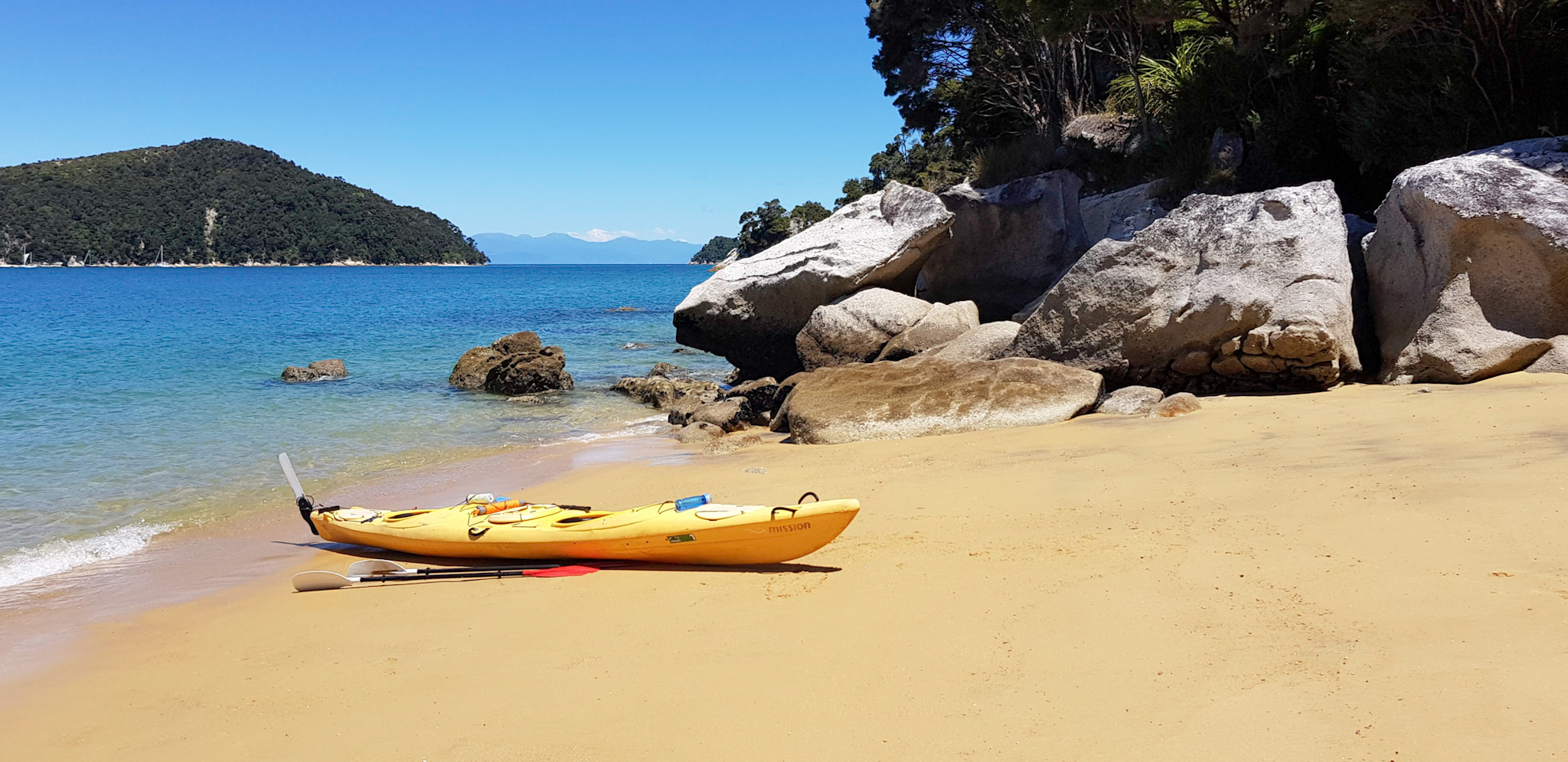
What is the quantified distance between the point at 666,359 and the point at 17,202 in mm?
119370

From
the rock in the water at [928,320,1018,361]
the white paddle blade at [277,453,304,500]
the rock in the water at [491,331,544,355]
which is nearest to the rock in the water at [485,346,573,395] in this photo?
the rock in the water at [491,331,544,355]

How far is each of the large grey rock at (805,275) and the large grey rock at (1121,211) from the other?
2.98 metres

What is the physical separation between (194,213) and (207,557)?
421ft

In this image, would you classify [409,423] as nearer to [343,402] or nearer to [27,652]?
[343,402]

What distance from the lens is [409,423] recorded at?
13.1 metres

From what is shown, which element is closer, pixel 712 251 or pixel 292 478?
pixel 292 478

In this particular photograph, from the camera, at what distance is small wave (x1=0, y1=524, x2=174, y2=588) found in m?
6.82

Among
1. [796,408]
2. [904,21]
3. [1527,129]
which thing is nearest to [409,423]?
[796,408]

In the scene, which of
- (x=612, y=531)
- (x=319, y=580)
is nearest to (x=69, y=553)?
(x=319, y=580)

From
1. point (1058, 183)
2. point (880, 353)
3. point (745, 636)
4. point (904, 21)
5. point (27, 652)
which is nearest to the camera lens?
point (745, 636)

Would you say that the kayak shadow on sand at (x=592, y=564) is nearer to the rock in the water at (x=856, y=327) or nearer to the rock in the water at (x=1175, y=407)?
the rock in the water at (x=1175, y=407)

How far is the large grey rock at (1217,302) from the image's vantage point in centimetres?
869

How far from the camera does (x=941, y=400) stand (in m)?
9.16

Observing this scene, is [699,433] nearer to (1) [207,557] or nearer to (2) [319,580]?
(1) [207,557]
